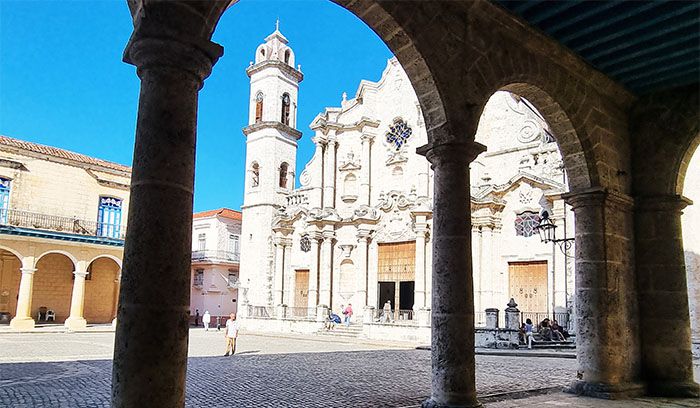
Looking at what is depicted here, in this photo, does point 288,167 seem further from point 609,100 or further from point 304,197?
point 609,100

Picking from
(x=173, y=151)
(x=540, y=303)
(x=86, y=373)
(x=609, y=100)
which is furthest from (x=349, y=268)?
(x=173, y=151)

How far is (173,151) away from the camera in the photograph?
3398 millimetres

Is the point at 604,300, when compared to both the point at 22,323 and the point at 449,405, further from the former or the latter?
the point at 22,323

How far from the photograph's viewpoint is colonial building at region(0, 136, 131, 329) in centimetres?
2262

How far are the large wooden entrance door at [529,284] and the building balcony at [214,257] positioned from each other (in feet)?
67.2

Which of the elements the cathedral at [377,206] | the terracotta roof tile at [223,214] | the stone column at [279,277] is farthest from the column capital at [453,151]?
the terracotta roof tile at [223,214]

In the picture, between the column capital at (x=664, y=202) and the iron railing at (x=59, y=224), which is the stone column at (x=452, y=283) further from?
the iron railing at (x=59, y=224)

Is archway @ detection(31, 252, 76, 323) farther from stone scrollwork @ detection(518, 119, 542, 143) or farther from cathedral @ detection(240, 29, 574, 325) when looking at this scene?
Result: stone scrollwork @ detection(518, 119, 542, 143)

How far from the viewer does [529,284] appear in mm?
20062

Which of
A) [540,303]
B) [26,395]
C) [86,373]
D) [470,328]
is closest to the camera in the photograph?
[470,328]

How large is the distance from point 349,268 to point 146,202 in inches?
893

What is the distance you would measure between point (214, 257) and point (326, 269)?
12.6 m

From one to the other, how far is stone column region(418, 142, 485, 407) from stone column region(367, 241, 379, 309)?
19.2 metres

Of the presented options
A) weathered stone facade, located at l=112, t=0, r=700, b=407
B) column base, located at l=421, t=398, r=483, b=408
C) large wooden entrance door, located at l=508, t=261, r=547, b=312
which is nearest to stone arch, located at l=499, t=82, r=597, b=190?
weathered stone facade, located at l=112, t=0, r=700, b=407
